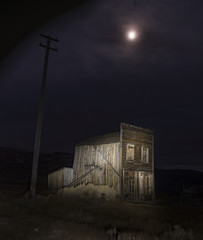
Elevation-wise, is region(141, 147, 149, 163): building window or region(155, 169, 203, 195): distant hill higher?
region(141, 147, 149, 163): building window

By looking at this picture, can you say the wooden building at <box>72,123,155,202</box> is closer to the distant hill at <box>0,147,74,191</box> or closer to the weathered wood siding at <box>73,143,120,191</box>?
the weathered wood siding at <box>73,143,120,191</box>

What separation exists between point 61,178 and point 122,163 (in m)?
9.02

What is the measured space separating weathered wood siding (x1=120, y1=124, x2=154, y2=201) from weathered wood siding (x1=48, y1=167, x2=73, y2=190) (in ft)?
26.8

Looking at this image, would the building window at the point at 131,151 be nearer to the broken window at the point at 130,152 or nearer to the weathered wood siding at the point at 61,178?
the broken window at the point at 130,152

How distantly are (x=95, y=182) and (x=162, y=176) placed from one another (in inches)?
1593

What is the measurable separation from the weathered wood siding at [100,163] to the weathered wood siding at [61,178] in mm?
762

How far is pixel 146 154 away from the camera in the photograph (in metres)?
26.5

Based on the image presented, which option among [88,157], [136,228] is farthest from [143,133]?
[136,228]

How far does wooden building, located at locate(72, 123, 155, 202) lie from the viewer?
23.4 meters

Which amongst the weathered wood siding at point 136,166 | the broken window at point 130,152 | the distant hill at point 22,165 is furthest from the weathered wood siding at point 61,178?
the broken window at point 130,152

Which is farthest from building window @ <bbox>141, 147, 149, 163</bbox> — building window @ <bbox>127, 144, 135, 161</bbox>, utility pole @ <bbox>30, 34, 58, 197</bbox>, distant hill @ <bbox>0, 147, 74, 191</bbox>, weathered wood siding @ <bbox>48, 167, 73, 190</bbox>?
distant hill @ <bbox>0, 147, 74, 191</bbox>

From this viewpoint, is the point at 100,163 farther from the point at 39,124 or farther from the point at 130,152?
the point at 39,124

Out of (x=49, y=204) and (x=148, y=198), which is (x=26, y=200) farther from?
(x=148, y=198)

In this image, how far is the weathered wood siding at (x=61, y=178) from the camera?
27.7 meters
